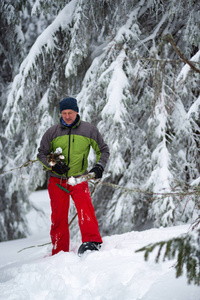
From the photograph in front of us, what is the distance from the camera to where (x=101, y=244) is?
405 centimetres

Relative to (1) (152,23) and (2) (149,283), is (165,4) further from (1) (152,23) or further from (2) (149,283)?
(2) (149,283)

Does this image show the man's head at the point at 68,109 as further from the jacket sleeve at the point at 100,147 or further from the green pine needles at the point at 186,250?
the green pine needles at the point at 186,250

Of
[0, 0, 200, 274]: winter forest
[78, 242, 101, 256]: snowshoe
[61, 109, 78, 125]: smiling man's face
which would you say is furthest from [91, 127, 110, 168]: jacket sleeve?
[0, 0, 200, 274]: winter forest

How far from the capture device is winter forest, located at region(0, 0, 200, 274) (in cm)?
549

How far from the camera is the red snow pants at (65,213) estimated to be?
3.75 metres

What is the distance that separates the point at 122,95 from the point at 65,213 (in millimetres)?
2327

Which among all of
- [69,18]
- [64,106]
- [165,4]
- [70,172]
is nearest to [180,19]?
[165,4]

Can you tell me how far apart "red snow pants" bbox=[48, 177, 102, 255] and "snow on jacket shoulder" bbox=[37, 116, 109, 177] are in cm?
18

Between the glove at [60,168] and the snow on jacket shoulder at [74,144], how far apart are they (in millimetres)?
80

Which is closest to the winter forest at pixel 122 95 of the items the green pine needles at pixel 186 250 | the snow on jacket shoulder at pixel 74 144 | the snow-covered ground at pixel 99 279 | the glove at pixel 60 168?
the snow on jacket shoulder at pixel 74 144

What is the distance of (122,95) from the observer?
5.36m

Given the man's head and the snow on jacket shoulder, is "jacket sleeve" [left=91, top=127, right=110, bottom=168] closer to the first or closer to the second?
the snow on jacket shoulder

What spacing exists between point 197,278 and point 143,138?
478 centimetres

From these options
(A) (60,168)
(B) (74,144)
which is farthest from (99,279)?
(B) (74,144)
